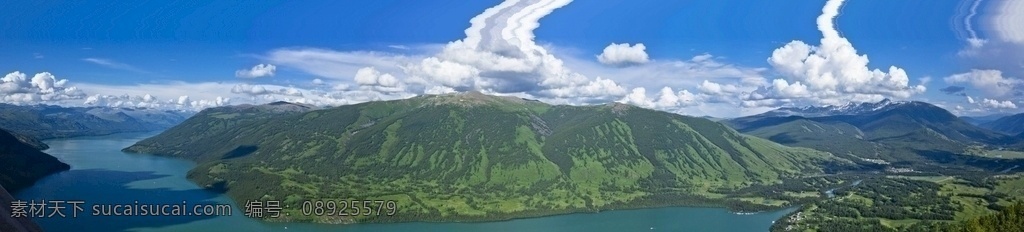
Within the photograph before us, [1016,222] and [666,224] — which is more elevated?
[1016,222]

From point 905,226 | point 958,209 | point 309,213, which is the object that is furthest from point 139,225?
point 958,209

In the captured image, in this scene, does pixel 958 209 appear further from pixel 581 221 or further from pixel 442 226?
pixel 442 226

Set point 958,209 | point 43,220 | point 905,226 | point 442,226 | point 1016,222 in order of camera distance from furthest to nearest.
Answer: point 958,209
point 442,226
point 905,226
point 43,220
point 1016,222

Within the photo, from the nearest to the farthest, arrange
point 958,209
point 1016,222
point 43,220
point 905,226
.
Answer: point 1016,222 < point 43,220 < point 905,226 < point 958,209

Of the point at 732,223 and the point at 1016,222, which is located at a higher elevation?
the point at 1016,222

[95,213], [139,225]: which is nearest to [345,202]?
[139,225]

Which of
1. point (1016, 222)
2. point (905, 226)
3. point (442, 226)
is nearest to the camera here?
point (1016, 222)

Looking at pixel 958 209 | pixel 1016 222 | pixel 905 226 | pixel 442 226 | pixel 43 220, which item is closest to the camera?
pixel 1016 222

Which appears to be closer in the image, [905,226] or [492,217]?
[905,226]

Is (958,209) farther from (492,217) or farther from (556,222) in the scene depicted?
(492,217)
